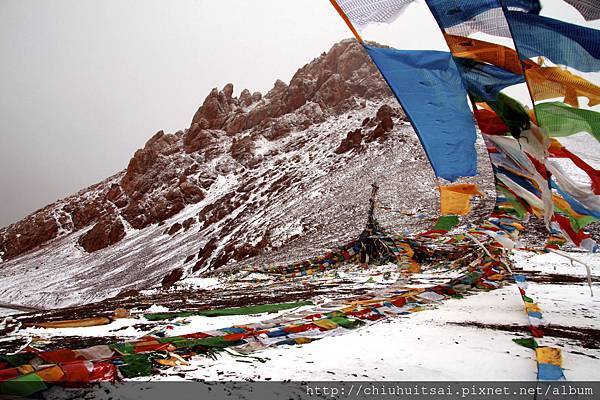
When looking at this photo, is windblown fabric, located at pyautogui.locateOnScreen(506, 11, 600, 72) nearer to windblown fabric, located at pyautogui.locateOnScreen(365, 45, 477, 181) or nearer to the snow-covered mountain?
windblown fabric, located at pyautogui.locateOnScreen(365, 45, 477, 181)

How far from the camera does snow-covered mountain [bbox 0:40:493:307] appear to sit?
35.9 m

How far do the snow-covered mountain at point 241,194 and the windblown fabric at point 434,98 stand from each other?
11.5 m

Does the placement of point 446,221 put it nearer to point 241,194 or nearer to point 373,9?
point 373,9

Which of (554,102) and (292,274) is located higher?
(554,102)

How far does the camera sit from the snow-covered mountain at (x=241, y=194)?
3594cm

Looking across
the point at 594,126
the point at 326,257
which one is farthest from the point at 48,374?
the point at 326,257

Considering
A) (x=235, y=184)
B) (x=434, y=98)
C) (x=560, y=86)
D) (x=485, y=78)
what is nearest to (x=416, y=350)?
(x=560, y=86)

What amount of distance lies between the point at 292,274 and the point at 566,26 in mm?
11498

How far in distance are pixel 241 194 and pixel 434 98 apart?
176 ft

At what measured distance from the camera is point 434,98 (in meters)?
6.09

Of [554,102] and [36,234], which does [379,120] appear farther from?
[36,234]

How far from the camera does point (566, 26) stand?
148 inches

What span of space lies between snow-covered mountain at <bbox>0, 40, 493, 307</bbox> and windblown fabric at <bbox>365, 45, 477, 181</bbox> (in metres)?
11.5

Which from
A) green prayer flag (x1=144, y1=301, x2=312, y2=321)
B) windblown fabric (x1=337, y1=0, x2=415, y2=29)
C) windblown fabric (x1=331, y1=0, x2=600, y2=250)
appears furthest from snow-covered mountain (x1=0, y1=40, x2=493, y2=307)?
windblown fabric (x1=337, y1=0, x2=415, y2=29)
